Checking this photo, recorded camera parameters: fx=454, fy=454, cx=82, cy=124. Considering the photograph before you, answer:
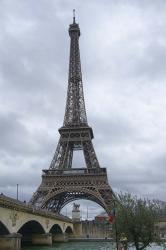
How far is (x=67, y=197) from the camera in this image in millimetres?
120625

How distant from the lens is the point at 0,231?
60781mm

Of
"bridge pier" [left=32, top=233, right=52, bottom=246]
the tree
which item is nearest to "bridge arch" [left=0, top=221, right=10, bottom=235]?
the tree

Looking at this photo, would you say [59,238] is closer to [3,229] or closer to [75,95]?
[75,95]

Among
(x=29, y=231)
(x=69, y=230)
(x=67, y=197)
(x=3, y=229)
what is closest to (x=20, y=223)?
(x=3, y=229)

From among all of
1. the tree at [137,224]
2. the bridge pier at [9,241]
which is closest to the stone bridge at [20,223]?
the bridge pier at [9,241]

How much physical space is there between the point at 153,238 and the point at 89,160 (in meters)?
79.9

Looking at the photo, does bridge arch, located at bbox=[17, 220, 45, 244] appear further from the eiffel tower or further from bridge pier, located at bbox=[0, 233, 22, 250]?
bridge pier, located at bbox=[0, 233, 22, 250]

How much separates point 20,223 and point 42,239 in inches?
868

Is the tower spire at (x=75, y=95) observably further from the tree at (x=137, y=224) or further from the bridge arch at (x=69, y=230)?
the tree at (x=137, y=224)

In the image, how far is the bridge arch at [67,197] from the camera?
107 m

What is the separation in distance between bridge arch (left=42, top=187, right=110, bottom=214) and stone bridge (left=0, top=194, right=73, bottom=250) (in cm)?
1140

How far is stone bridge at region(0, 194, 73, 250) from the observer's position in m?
56.0

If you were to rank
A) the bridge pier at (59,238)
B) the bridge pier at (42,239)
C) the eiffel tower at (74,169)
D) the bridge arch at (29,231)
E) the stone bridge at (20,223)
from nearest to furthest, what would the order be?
the stone bridge at (20,223)
the bridge pier at (42,239)
the bridge arch at (29,231)
the bridge pier at (59,238)
the eiffel tower at (74,169)

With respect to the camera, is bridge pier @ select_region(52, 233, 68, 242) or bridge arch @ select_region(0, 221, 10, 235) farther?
bridge pier @ select_region(52, 233, 68, 242)
